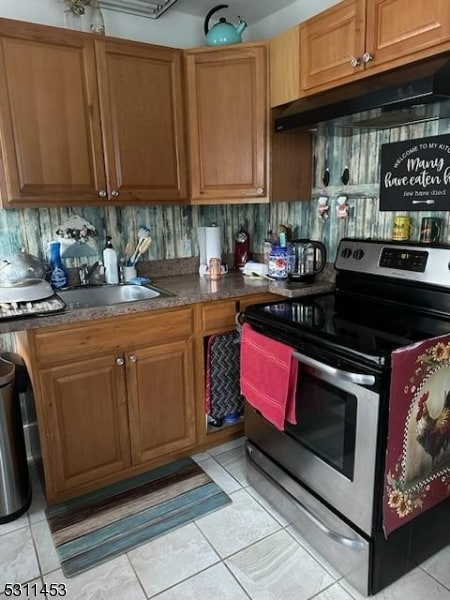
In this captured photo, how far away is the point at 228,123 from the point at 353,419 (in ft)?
5.21

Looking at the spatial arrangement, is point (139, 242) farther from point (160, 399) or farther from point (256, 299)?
point (160, 399)

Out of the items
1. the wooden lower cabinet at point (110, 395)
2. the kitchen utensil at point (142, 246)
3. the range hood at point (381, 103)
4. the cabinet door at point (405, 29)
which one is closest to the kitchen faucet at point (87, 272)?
the kitchen utensil at point (142, 246)

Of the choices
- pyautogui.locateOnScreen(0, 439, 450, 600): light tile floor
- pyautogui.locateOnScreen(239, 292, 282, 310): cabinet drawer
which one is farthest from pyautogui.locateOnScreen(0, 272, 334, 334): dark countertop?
pyautogui.locateOnScreen(0, 439, 450, 600): light tile floor

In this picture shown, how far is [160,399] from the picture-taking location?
2039 mm

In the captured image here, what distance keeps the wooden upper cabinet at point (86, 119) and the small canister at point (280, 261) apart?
2.05 ft

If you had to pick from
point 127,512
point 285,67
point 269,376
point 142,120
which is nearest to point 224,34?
point 285,67

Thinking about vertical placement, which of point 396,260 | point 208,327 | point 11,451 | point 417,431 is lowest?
point 11,451

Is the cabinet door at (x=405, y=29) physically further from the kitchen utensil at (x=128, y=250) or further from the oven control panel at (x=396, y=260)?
the kitchen utensil at (x=128, y=250)

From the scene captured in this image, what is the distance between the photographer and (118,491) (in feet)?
6.54

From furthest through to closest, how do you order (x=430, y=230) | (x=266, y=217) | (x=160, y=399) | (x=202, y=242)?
→ 1. (x=266, y=217)
2. (x=202, y=242)
3. (x=160, y=399)
4. (x=430, y=230)

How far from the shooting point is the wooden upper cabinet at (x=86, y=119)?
1804 millimetres

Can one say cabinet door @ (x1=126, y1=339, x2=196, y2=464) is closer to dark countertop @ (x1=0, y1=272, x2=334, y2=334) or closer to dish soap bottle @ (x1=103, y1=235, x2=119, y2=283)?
dark countertop @ (x1=0, y1=272, x2=334, y2=334)

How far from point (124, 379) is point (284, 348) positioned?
77 centimetres

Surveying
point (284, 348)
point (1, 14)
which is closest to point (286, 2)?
point (1, 14)
